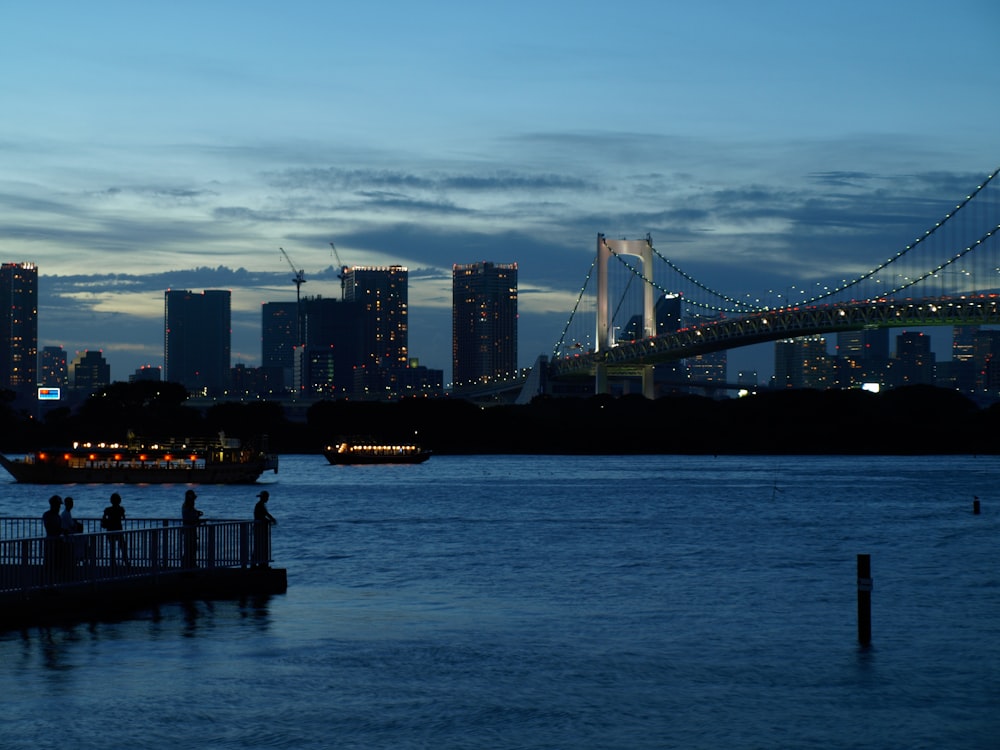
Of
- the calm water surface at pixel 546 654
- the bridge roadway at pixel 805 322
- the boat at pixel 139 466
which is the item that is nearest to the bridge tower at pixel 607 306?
the bridge roadway at pixel 805 322

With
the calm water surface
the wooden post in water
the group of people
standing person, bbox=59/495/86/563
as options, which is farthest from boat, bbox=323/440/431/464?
the wooden post in water

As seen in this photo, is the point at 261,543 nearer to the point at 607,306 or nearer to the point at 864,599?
the point at 864,599

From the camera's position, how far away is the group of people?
71.1 ft

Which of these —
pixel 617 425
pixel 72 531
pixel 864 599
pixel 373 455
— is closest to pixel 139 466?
pixel 373 455


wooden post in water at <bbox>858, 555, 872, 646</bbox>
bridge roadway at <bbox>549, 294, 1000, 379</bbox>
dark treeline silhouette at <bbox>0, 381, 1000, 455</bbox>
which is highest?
bridge roadway at <bbox>549, 294, 1000, 379</bbox>

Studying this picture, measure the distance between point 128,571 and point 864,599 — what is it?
422 inches

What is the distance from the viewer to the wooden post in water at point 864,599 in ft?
67.5

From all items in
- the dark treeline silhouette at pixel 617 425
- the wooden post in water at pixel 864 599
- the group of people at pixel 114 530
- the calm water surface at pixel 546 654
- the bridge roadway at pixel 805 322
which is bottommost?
the calm water surface at pixel 546 654

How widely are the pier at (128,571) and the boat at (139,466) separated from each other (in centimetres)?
5948

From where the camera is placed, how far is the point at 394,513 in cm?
5572

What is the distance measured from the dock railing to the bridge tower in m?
110

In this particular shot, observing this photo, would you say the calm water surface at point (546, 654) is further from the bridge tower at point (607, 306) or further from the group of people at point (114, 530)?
the bridge tower at point (607, 306)

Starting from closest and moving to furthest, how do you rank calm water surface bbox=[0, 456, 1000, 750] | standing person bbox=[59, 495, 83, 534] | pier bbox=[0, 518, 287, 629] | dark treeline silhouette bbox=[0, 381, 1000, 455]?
calm water surface bbox=[0, 456, 1000, 750] → pier bbox=[0, 518, 287, 629] → standing person bbox=[59, 495, 83, 534] → dark treeline silhouette bbox=[0, 381, 1000, 455]

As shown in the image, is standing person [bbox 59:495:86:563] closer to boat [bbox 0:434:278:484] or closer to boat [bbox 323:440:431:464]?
boat [bbox 0:434:278:484]
